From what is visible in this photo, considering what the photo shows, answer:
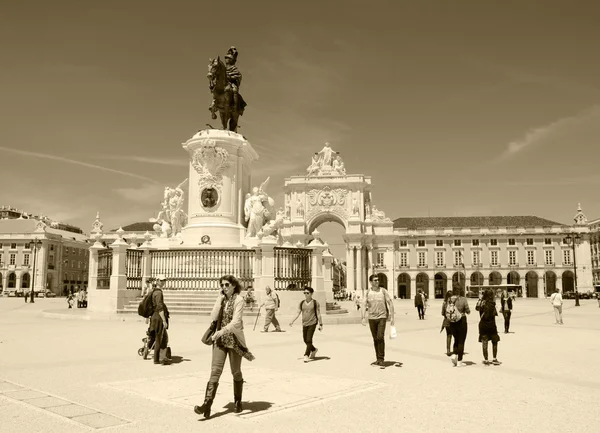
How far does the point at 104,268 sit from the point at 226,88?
30.8 feet

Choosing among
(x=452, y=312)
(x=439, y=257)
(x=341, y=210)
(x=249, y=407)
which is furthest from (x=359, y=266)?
(x=249, y=407)

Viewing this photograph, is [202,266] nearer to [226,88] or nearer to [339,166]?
[226,88]

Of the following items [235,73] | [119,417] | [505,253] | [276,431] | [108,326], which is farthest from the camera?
[505,253]

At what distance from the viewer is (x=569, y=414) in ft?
20.1

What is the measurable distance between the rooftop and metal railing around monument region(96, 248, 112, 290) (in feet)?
249

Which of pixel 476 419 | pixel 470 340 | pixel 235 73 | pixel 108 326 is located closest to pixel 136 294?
pixel 108 326

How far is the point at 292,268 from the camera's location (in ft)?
69.3

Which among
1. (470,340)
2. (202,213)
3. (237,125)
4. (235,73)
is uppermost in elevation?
(235,73)

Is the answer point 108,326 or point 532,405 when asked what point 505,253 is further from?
point 532,405

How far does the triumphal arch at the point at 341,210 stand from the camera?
88.6 meters

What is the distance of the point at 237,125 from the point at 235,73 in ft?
7.65

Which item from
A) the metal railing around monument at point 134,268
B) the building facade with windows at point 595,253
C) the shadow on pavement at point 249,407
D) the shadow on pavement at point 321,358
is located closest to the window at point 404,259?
the building facade with windows at point 595,253

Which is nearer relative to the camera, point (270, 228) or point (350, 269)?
point (270, 228)

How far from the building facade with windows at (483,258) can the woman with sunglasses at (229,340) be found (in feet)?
273
